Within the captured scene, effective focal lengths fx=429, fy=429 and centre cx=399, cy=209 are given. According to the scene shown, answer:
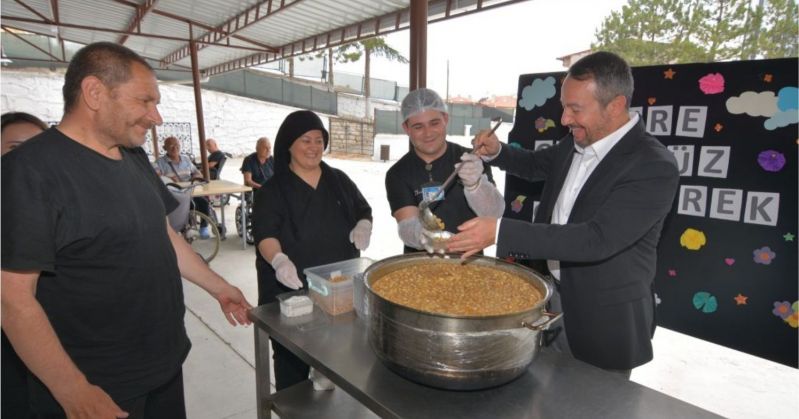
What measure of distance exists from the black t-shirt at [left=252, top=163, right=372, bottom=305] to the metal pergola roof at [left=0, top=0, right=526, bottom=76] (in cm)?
274

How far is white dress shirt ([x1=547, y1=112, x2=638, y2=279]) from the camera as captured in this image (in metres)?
1.55

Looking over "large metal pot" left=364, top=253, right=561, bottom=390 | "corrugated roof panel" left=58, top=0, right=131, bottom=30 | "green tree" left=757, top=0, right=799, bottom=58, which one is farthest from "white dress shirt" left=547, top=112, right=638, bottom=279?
"corrugated roof panel" left=58, top=0, right=131, bottom=30

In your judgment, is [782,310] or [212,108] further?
[212,108]

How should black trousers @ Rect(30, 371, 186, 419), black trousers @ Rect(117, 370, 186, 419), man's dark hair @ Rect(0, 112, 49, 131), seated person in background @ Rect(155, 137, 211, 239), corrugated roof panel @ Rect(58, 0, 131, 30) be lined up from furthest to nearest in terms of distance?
corrugated roof panel @ Rect(58, 0, 131, 30) < seated person in background @ Rect(155, 137, 211, 239) < man's dark hair @ Rect(0, 112, 49, 131) < black trousers @ Rect(117, 370, 186, 419) < black trousers @ Rect(30, 371, 186, 419)

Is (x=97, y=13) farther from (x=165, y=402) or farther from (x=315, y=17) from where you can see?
(x=165, y=402)

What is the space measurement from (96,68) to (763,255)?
317 centimetres

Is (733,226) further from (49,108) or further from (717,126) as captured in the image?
(49,108)

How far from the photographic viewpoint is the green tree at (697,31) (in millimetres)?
4859

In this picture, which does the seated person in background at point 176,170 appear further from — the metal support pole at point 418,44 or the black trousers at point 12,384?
the black trousers at point 12,384

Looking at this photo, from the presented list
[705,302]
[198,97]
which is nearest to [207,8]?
[198,97]

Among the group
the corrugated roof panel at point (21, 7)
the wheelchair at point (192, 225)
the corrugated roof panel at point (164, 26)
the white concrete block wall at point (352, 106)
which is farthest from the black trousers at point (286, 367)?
the white concrete block wall at point (352, 106)

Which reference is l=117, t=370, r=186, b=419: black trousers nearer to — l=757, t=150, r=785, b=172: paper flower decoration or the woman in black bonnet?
the woman in black bonnet

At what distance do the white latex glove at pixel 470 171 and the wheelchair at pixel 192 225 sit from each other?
11.7 feet

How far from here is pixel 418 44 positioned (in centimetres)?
345
